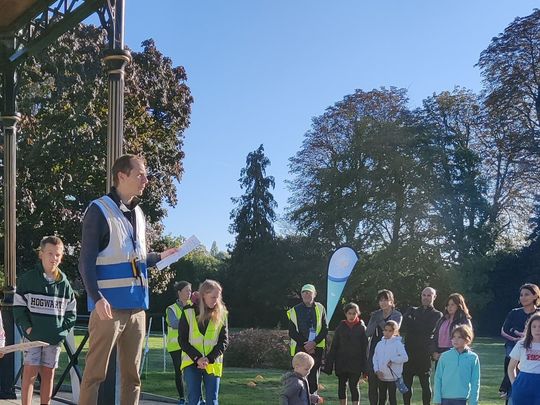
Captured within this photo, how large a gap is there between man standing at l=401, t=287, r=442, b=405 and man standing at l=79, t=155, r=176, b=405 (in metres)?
5.91

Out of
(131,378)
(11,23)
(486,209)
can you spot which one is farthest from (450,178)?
(131,378)

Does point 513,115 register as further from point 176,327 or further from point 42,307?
point 42,307

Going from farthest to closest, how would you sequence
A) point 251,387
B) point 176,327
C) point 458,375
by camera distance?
point 251,387 < point 176,327 < point 458,375

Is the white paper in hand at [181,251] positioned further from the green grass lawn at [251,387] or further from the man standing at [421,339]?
the green grass lawn at [251,387]

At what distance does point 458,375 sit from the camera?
6980mm

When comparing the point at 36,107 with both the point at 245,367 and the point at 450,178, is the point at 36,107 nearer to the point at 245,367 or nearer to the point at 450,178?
the point at 245,367

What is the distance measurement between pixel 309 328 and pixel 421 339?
1715 mm

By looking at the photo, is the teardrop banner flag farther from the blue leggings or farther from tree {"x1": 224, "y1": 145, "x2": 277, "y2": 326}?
tree {"x1": 224, "y1": 145, "x2": 277, "y2": 326}

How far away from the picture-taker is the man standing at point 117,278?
4020 mm

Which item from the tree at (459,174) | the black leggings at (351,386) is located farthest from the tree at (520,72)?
the black leggings at (351,386)

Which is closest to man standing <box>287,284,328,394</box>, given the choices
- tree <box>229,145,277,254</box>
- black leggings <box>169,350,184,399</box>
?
black leggings <box>169,350,184,399</box>

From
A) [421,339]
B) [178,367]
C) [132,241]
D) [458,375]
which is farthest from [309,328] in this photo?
[132,241]

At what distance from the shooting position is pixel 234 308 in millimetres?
43062

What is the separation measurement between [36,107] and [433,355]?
1572cm
